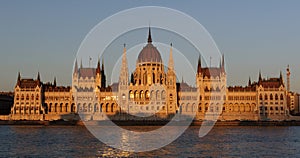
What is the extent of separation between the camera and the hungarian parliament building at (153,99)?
12306 centimetres

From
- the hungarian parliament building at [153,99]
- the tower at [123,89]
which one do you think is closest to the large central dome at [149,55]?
the hungarian parliament building at [153,99]

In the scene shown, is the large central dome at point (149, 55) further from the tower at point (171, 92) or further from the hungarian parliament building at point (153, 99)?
the tower at point (171, 92)

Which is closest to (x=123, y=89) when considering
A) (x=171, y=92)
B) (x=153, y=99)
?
(x=153, y=99)

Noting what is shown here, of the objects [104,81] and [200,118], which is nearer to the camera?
[200,118]

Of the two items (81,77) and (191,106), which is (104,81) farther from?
(191,106)

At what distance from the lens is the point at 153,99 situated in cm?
12381

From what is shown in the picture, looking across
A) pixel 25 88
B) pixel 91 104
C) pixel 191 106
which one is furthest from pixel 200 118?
pixel 25 88

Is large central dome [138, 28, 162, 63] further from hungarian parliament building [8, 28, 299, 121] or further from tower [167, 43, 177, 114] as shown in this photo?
tower [167, 43, 177, 114]

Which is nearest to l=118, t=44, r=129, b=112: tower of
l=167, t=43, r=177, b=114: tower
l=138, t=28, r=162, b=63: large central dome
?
l=138, t=28, r=162, b=63: large central dome

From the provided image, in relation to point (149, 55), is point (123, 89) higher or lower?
lower

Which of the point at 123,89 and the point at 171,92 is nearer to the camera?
the point at 171,92

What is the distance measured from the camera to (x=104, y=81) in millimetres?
144000

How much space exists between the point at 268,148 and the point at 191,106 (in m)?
74.3

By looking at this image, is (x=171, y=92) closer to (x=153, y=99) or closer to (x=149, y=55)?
(x=153, y=99)
